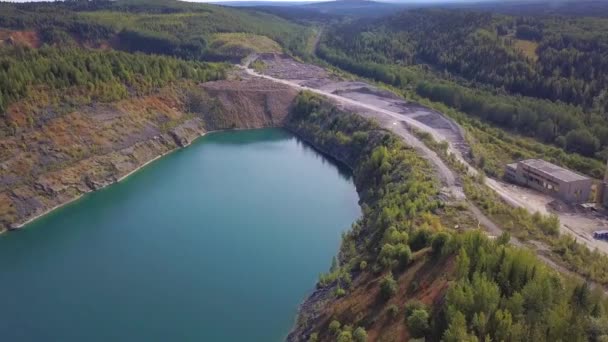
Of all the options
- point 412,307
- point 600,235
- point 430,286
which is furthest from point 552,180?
point 412,307

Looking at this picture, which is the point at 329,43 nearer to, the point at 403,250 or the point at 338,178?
the point at 338,178

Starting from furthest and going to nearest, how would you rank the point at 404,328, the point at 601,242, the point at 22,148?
1. the point at 22,148
2. the point at 601,242
3. the point at 404,328

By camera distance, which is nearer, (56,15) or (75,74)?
(75,74)

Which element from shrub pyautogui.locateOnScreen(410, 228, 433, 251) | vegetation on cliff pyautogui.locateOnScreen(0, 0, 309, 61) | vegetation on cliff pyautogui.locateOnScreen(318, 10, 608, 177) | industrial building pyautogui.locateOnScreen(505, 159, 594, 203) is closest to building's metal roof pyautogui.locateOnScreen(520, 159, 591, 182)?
industrial building pyautogui.locateOnScreen(505, 159, 594, 203)

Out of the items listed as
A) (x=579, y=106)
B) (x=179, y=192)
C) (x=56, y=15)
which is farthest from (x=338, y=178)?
(x=56, y=15)

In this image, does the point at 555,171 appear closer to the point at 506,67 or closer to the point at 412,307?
the point at 412,307

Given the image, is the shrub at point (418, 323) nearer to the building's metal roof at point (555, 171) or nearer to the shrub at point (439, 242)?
the shrub at point (439, 242)

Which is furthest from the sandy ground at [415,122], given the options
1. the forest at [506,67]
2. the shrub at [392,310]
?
the shrub at [392,310]
